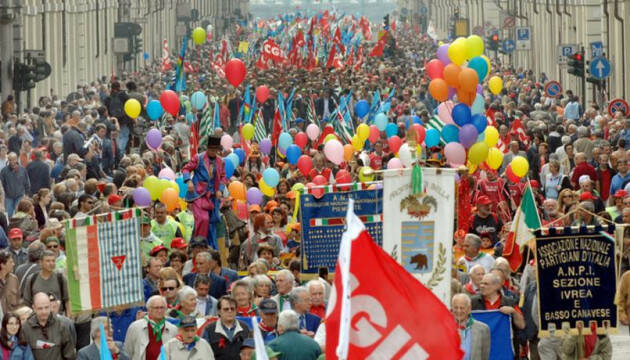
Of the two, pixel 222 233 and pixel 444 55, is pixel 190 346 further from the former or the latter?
pixel 444 55

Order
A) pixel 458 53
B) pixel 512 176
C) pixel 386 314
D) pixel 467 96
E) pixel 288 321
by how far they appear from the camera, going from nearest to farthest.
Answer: pixel 386 314 → pixel 288 321 → pixel 467 96 → pixel 458 53 → pixel 512 176

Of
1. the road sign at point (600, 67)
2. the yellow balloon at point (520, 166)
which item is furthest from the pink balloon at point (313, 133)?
the road sign at point (600, 67)

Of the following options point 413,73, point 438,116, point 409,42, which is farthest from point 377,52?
point 438,116

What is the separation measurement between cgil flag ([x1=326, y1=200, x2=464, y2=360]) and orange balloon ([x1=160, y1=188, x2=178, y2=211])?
967cm

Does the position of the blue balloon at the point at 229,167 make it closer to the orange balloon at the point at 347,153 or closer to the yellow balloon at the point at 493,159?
the orange balloon at the point at 347,153

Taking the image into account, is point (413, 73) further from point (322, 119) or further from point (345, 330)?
point (345, 330)

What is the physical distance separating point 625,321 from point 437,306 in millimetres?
4410

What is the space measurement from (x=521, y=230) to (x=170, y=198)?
447cm

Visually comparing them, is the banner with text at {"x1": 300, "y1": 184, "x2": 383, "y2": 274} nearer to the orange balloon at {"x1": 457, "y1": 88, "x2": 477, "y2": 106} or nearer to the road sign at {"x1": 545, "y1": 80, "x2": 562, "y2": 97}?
the orange balloon at {"x1": 457, "y1": 88, "x2": 477, "y2": 106}

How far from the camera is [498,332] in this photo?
14312mm

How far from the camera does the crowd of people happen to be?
13547 millimetres

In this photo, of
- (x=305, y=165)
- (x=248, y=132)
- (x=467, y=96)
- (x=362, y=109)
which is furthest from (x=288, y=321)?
(x=362, y=109)

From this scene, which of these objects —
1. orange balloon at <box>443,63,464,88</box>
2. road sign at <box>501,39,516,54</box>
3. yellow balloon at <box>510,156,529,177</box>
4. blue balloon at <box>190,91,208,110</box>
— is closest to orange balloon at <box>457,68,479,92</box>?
orange balloon at <box>443,63,464,88</box>

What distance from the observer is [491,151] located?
22750 mm
